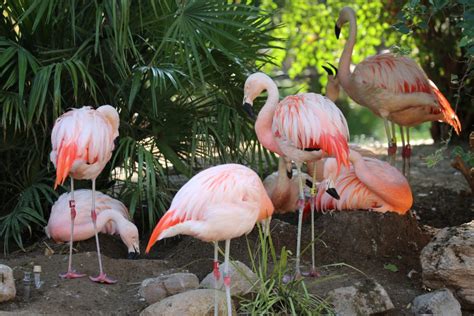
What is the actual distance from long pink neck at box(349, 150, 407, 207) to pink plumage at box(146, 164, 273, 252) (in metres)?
1.56

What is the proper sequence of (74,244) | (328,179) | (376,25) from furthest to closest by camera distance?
(376,25) → (74,244) → (328,179)

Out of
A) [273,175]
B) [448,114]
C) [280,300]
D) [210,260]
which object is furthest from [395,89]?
[280,300]

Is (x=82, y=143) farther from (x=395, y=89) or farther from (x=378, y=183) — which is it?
(x=395, y=89)

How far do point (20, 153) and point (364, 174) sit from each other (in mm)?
2430

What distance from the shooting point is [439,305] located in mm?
4789

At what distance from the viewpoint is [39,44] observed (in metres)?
6.25

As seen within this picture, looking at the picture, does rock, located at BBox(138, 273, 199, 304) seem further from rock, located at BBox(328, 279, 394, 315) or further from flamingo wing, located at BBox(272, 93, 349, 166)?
flamingo wing, located at BBox(272, 93, 349, 166)

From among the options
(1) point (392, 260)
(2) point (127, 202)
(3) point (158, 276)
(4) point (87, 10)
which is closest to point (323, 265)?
(1) point (392, 260)

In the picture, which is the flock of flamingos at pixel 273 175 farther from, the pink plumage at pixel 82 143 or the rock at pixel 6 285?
the rock at pixel 6 285

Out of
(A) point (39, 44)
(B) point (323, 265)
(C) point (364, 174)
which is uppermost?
(A) point (39, 44)

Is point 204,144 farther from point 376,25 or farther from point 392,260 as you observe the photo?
point 376,25

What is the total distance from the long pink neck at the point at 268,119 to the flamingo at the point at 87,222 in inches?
41.0

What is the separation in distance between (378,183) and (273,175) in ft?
3.64

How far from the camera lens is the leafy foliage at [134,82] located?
580 centimetres
